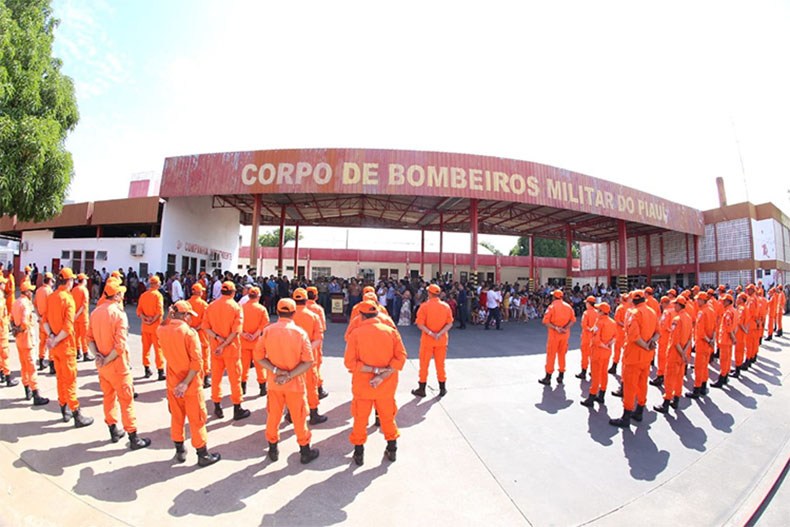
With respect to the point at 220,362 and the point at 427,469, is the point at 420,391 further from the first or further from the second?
the point at 220,362

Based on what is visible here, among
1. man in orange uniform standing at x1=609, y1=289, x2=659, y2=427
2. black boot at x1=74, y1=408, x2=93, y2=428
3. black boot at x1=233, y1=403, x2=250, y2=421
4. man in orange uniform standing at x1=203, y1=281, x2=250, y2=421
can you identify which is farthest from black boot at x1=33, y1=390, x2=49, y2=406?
man in orange uniform standing at x1=609, y1=289, x2=659, y2=427

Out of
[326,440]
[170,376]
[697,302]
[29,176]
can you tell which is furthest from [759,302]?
[29,176]

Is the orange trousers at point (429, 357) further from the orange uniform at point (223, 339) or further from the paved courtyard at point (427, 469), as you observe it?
the orange uniform at point (223, 339)

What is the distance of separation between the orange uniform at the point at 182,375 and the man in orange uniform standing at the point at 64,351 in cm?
191

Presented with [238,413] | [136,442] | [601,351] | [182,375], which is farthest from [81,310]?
[601,351]

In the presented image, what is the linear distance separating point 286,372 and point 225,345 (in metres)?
1.80

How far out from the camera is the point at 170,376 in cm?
359

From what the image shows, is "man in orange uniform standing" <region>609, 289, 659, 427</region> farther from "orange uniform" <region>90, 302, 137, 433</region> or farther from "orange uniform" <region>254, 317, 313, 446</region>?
"orange uniform" <region>90, 302, 137, 433</region>

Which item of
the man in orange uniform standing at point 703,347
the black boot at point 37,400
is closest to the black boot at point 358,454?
the black boot at point 37,400

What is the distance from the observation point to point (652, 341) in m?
4.86

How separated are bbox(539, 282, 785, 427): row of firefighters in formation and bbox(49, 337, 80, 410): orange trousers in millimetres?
7181

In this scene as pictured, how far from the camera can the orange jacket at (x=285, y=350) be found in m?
3.57

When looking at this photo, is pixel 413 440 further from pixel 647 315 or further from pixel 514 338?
pixel 514 338

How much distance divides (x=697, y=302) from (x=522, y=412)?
4634 mm
